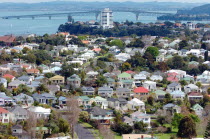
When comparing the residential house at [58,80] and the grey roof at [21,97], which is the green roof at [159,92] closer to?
the residential house at [58,80]

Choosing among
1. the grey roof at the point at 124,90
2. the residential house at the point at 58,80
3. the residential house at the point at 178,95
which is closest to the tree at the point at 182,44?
the residential house at the point at 58,80

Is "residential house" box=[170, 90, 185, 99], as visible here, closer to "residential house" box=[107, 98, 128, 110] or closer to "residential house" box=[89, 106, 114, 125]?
"residential house" box=[107, 98, 128, 110]

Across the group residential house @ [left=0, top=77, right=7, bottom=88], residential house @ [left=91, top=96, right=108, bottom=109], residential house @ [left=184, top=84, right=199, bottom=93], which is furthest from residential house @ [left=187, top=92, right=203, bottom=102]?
residential house @ [left=0, top=77, right=7, bottom=88]

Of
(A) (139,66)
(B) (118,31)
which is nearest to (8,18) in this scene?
(B) (118,31)

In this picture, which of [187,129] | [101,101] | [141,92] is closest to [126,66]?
[141,92]

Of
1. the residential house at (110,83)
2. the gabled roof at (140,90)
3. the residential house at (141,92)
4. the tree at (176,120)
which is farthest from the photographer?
the residential house at (110,83)

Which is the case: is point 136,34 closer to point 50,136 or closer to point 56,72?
point 56,72
